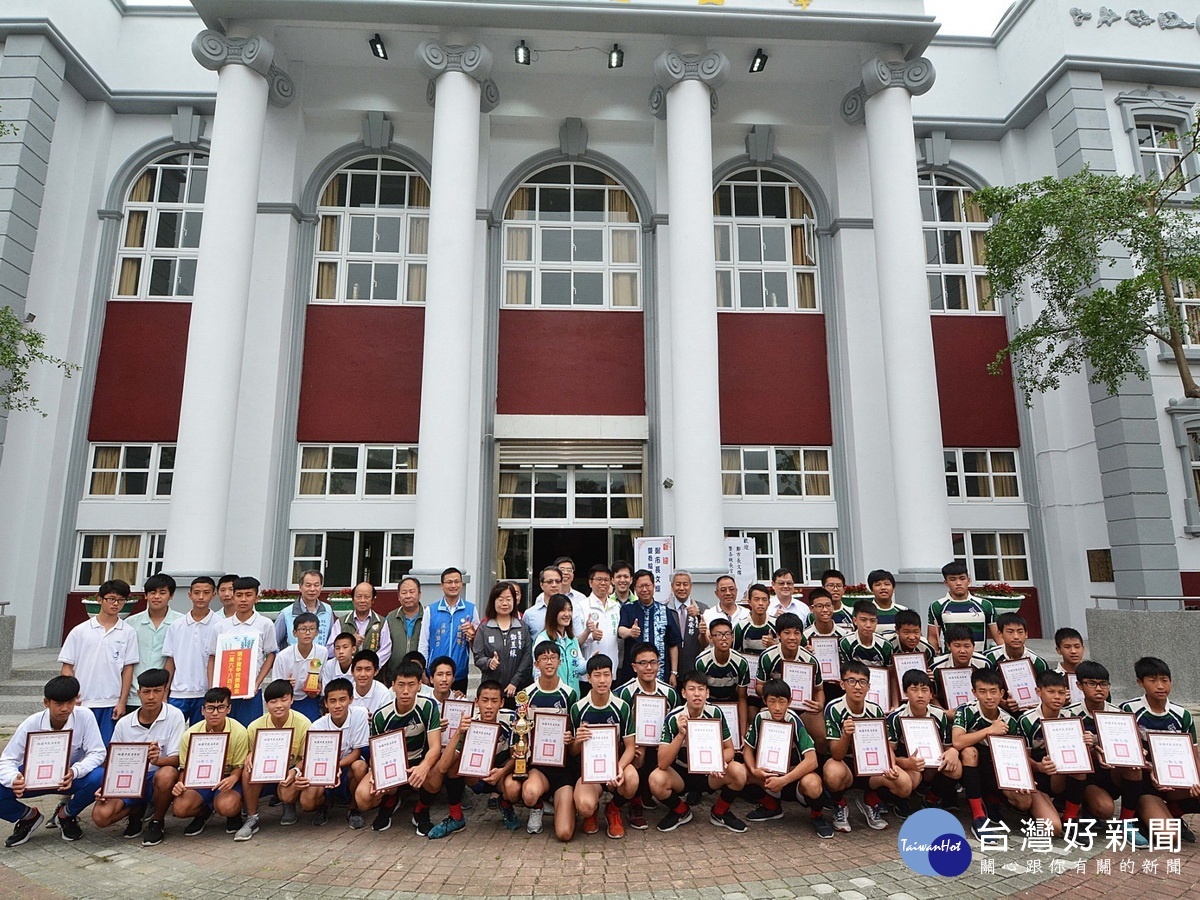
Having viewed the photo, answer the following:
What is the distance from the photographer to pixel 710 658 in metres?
6.24

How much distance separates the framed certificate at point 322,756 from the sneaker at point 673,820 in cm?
239

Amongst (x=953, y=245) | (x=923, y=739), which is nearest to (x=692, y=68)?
(x=953, y=245)

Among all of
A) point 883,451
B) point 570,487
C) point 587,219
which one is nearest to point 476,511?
point 570,487

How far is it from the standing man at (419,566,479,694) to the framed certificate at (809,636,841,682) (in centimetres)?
306

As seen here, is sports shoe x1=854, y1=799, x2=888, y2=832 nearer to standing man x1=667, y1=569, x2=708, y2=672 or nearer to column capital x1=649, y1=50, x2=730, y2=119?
standing man x1=667, y1=569, x2=708, y2=672

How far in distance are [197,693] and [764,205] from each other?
13149 millimetres

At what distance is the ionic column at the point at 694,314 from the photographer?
452 inches

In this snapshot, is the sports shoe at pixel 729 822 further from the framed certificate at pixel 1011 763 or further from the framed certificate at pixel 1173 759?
the framed certificate at pixel 1173 759

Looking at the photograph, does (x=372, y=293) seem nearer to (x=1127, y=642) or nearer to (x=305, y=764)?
(x=305, y=764)

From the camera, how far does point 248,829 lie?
5.27 m

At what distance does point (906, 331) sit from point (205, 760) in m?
11.4

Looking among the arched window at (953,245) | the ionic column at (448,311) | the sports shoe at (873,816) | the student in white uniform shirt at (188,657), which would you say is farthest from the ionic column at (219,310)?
the arched window at (953,245)

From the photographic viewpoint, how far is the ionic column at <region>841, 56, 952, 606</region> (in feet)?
38.9

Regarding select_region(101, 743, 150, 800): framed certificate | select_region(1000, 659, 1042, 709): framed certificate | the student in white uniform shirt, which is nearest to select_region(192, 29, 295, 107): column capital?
the student in white uniform shirt
